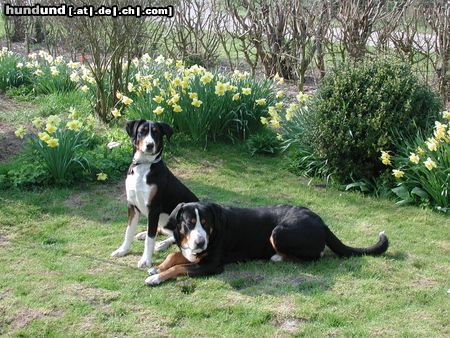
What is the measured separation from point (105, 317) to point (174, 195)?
1.51m

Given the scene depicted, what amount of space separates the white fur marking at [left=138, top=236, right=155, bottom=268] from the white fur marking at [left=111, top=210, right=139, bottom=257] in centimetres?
28

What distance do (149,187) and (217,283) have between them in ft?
3.52

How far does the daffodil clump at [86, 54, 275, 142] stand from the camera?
28.8 feet

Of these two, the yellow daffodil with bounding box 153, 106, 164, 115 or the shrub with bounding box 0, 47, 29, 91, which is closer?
the yellow daffodil with bounding box 153, 106, 164, 115

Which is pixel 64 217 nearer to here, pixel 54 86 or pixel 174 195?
pixel 174 195

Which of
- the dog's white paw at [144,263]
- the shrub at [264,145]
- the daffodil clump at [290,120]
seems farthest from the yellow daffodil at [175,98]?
the dog's white paw at [144,263]

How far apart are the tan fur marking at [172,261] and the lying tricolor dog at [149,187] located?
209 mm

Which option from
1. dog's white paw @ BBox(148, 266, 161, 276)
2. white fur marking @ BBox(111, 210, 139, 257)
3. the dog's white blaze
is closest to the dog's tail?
the dog's white blaze

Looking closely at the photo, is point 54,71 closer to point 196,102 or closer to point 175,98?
point 175,98

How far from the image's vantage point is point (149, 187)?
5.77 metres

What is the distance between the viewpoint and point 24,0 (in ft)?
47.6

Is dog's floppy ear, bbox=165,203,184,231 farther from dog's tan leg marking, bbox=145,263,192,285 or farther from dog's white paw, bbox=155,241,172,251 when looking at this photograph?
dog's white paw, bbox=155,241,172,251

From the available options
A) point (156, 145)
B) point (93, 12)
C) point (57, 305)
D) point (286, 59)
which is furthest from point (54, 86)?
point (57, 305)

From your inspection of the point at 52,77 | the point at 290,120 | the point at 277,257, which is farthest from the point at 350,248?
the point at 52,77
